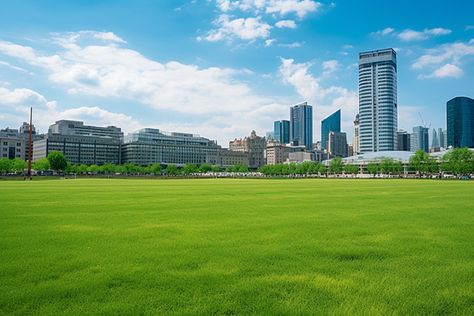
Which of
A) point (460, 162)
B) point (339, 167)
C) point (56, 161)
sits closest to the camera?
point (460, 162)

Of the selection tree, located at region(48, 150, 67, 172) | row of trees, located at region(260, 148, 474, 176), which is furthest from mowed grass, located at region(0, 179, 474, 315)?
tree, located at region(48, 150, 67, 172)

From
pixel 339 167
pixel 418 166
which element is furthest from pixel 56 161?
pixel 418 166

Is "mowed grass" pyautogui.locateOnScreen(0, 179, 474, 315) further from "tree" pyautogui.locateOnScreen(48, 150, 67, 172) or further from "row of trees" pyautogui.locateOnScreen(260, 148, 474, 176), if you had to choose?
"tree" pyautogui.locateOnScreen(48, 150, 67, 172)

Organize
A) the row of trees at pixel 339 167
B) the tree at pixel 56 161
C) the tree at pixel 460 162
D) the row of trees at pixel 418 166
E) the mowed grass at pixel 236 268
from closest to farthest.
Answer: the mowed grass at pixel 236 268, the tree at pixel 460 162, the row of trees at pixel 418 166, the row of trees at pixel 339 167, the tree at pixel 56 161

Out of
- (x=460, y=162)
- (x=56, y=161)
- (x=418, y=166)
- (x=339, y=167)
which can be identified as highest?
(x=56, y=161)

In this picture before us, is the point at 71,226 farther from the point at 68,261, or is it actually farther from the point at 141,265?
the point at 141,265

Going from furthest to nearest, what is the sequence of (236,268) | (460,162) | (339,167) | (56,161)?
(339,167)
(56,161)
(460,162)
(236,268)

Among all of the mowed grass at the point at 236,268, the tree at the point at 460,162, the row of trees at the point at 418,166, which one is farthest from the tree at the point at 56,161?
the mowed grass at the point at 236,268

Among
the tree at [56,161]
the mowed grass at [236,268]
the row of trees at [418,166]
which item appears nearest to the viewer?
the mowed grass at [236,268]

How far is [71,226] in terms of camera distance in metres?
14.3

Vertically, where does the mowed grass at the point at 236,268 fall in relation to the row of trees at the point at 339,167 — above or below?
below

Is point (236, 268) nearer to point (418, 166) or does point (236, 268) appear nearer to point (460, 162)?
point (460, 162)

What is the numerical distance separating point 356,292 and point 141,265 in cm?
455

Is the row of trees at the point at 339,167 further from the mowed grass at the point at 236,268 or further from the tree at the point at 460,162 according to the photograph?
the mowed grass at the point at 236,268
